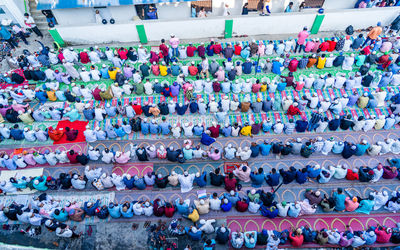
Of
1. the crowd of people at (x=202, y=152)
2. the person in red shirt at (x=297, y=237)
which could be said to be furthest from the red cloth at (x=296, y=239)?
the crowd of people at (x=202, y=152)

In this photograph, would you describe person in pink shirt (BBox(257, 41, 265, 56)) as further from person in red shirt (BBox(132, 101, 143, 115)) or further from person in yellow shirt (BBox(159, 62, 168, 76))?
person in red shirt (BBox(132, 101, 143, 115))

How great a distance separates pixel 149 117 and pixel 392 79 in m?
15.1

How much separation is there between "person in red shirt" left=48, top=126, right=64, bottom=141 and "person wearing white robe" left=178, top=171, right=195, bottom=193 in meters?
7.21

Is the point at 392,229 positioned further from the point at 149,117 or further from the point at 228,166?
the point at 149,117

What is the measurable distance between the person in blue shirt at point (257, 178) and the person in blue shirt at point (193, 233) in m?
3.56

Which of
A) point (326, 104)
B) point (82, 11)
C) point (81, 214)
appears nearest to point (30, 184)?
point (81, 214)

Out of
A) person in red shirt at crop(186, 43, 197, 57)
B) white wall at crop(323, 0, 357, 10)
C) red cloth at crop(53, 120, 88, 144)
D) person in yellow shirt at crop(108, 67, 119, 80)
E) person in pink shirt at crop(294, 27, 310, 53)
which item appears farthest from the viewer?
white wall at crop(323, 0, 357, 10)

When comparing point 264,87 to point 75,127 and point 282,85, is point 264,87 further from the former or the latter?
point 75,127

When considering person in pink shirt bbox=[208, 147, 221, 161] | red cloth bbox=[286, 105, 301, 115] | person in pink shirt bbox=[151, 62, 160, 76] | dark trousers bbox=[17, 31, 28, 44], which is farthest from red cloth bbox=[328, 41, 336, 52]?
dark trousers bbox=[17, 31, 28, 44]

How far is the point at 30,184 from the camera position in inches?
520

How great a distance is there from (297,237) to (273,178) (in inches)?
109

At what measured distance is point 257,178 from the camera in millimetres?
12961

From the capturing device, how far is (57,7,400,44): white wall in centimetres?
1930

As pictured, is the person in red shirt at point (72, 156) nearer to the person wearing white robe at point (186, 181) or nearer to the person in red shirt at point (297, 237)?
the person wearing white robe at point (186, 181)
